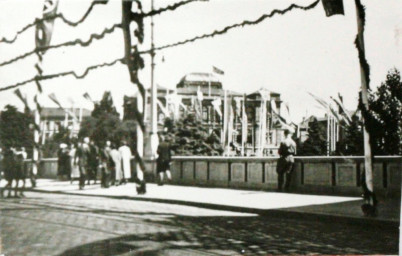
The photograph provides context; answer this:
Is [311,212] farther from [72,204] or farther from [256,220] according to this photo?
[72,204]

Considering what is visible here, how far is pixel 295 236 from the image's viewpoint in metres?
7.84

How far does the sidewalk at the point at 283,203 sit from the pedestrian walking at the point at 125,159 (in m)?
3.01

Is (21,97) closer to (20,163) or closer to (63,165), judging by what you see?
(20,163)

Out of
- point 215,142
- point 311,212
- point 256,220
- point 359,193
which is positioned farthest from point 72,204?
point 215,142

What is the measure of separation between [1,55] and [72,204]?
455 cm

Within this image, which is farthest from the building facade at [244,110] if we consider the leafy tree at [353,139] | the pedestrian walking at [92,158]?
the pedestrian walking at [92,158]

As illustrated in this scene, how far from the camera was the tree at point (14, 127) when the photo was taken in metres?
7.30

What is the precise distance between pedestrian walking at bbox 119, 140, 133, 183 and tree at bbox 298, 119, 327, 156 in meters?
6.96

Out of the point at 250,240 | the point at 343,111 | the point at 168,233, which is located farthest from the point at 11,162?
the point at 343,111

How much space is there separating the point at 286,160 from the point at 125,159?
18.4 feet

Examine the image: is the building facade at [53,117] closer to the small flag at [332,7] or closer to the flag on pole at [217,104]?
the small flag at [332,7]

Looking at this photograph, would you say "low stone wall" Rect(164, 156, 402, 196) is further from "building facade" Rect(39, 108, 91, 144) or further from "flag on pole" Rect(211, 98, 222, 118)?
"building facade" Rect(39, 108, 91, 144)

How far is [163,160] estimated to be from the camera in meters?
16.8

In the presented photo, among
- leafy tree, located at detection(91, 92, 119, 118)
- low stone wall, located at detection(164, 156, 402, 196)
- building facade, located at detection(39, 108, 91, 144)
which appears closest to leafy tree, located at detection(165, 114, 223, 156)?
low stone wall, located at detection(164, 156, 402, 196)
